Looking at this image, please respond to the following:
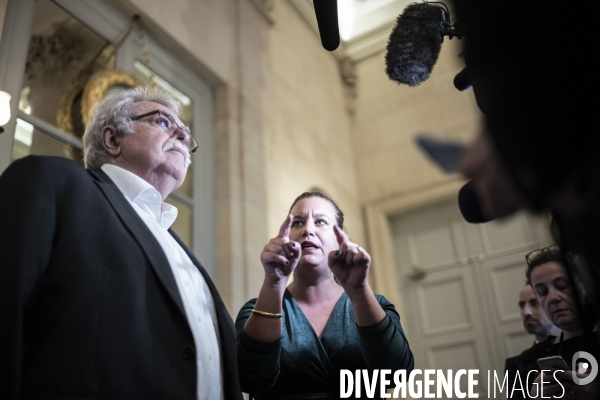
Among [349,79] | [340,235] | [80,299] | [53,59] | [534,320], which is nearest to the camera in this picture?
[80,299]

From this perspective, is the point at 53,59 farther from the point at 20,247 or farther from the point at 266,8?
the point at 266,8

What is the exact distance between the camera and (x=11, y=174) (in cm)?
131

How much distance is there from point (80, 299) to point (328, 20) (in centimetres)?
84

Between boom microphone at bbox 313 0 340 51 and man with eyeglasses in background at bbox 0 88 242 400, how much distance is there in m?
0.73

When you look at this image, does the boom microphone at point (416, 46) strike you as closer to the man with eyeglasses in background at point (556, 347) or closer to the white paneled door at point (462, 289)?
the man with eyeglasses in background at point (556, 347)

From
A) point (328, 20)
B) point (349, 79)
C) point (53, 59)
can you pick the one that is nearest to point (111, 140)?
point (328, 20)

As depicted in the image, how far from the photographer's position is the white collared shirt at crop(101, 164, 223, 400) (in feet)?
4.70

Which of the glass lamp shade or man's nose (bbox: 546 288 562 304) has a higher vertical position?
the glass lamp shade

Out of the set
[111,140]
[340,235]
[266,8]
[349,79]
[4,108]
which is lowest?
[340,235]

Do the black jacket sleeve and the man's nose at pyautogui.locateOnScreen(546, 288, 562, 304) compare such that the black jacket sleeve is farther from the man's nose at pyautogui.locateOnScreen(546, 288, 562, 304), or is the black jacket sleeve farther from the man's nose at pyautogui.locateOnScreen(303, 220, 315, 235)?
the man's nose at pyautogui.locateOnScreen(546, 288, 562, 304)

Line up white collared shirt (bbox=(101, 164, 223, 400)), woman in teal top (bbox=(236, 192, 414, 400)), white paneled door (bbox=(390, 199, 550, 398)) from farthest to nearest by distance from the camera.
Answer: white paneled door (bbox=(390, 199, 550, 398)) < woman in teal top (bbox=(236, 192, 414, 400)) < white collared shirt (bbox=(101, 164, 223, 400))

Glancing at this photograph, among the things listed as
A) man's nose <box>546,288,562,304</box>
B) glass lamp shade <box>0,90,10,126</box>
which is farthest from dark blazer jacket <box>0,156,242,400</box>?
man's nose <box>546,288,562,304</box>

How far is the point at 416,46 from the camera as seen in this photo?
1.25 metres

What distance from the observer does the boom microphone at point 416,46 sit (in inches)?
49.5
